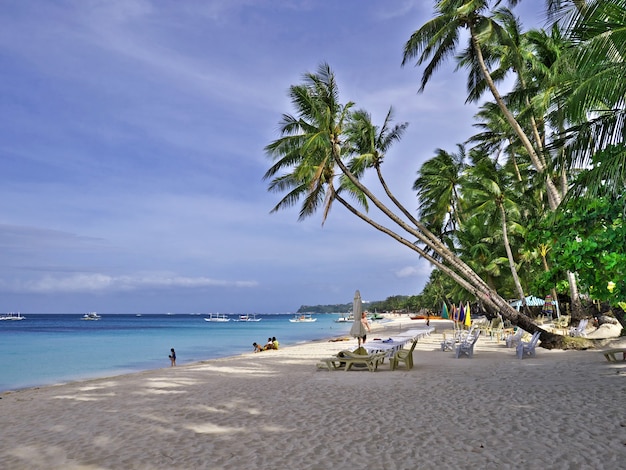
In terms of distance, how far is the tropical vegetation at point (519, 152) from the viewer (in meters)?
6.93

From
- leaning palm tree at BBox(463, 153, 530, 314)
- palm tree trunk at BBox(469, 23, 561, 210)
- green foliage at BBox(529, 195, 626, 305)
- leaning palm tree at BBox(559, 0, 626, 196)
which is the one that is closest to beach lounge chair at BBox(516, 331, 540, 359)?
green foliage at BBox(529, 195, 626, 305)

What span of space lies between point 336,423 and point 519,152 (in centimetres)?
2313

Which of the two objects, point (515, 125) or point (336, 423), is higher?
point (515, 125)

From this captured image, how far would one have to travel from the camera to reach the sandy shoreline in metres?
4.67

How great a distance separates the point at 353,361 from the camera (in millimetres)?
11023

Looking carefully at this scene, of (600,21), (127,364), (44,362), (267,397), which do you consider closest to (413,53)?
(600,21)

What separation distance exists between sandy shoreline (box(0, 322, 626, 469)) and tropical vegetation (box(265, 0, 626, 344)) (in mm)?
1969

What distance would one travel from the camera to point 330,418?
20.8 feet

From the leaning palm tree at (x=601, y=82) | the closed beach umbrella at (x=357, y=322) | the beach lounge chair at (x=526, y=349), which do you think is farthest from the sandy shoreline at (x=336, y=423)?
the leaning palm tree at (x=601, y=82)

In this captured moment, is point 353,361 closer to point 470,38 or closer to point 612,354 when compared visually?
point 612,354

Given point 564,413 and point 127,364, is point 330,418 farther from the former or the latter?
point 127,364

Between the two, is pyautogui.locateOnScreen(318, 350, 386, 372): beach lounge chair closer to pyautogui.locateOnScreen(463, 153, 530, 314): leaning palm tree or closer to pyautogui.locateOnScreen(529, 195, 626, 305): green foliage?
pyautogui.locateOnScreen(529, 195, 626, 305): green foliage

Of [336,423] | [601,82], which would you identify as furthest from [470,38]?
[336,423]

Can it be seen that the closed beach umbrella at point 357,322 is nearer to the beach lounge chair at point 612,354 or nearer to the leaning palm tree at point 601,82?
the beach lounge chair at point 612,354
